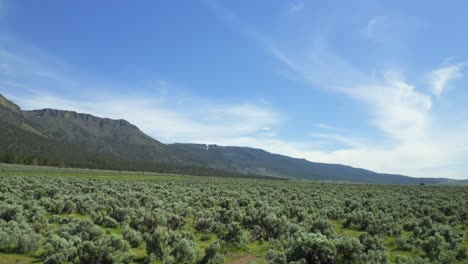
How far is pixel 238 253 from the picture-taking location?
47.8 ft

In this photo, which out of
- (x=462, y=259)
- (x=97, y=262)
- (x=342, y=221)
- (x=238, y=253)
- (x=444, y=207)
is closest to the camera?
(x=97, y=262)

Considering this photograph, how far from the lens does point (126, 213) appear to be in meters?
20.3

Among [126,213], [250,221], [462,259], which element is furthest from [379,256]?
[126,213]

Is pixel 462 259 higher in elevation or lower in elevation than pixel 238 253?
higher

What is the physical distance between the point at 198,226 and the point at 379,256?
1053 cm

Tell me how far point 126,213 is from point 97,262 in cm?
932

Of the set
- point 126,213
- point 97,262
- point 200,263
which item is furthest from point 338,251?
point 126,213

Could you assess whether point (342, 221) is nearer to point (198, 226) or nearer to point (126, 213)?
point (198, 226)

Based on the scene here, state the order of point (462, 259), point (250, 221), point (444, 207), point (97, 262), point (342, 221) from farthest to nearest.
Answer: point (444, 207), point (342, 221), point (250, 221), point (462, 259), point (97, 262)

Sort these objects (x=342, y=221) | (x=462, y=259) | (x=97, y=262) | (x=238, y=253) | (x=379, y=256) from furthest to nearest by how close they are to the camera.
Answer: (x=342, y=221) → (x=238, y=253) → (x=462, y=259) → (x=97, y=262) → (x=379, y=256)

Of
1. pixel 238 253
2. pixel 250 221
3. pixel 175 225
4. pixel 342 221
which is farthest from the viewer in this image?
pixel 342 221

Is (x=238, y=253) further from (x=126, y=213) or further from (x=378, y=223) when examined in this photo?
(x=378, y=223)

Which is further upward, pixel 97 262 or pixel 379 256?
pixel 379 256

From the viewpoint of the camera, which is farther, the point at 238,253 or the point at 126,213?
the point at 126,213
